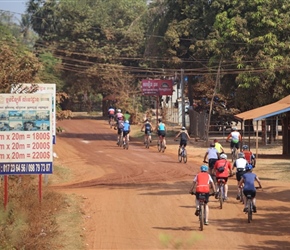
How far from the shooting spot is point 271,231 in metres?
16.6

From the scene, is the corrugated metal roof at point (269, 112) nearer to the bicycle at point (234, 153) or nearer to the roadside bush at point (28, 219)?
the bicycle at point (234, 153)

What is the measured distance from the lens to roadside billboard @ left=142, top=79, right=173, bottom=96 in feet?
180

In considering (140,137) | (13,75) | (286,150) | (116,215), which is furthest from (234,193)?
(140,137)

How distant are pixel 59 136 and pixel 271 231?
37.0m

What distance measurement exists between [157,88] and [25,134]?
3966cm

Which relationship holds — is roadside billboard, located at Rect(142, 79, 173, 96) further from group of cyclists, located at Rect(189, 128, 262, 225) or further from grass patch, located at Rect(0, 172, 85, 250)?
grass patch, located at Rect(0, 172, 85, 250)

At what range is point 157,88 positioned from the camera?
55281 millimetres

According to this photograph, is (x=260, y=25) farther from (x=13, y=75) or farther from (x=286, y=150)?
(x=13, y=75)

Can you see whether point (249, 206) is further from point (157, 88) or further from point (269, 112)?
point (157, 88)

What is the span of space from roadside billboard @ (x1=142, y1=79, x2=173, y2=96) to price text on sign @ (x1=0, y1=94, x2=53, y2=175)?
127 ft

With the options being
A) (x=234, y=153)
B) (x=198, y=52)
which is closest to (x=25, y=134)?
(x=234, y=153)

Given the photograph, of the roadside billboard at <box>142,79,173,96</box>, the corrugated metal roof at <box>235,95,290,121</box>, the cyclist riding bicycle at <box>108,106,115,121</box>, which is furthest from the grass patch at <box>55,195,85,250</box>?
the cyclist riding bicycle at <box>108,106,115,121</box>

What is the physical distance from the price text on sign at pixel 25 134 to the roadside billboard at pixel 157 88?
127ft

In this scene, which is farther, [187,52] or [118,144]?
[187,52]
